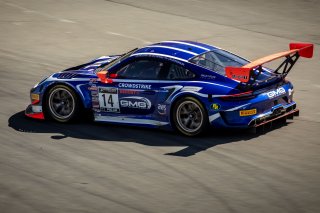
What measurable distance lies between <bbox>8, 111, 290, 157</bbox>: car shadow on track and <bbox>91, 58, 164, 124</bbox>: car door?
227 mm

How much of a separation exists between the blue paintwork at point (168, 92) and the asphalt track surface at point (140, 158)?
0.90 ft

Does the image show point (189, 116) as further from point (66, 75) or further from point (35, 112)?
point (35, 112)

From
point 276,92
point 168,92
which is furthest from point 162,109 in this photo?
point 276,92

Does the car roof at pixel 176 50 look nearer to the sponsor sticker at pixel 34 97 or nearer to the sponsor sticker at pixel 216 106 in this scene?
the sponsor sticker at pixel 216 106

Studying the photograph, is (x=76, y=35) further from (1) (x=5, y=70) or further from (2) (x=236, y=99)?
(2) (x=236, y=99)

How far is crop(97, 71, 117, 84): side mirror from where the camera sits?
1266 centimetres

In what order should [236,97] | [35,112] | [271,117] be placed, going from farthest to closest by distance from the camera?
[35,112] → [271,117] → [236,97]

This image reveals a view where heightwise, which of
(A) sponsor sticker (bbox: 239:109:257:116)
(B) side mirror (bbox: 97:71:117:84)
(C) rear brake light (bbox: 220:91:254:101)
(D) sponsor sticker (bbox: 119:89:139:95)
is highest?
(B) side mirror (bbox: 97:71:117:84)

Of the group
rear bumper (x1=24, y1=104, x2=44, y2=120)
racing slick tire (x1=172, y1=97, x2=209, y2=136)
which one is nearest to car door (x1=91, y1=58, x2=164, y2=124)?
racing slick tire (x1=172, y1=97, x2=209, y2=136)

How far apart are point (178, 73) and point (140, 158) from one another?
1.73 meters

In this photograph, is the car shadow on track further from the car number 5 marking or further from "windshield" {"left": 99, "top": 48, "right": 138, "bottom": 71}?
"windshield" {"left": 99, "top": 48, "right": 138, "bottom": 71}

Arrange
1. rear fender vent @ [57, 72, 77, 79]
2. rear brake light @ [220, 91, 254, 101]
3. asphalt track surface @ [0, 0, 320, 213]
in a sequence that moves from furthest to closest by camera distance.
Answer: rear fender vent @ [57, 72, 77, 79]
rear brake light @ [220, 91, 254, 101]
asphalt track surface @ [0, 0, 320, 213]

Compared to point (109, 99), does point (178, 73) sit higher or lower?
higher

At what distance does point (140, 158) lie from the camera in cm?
1121
